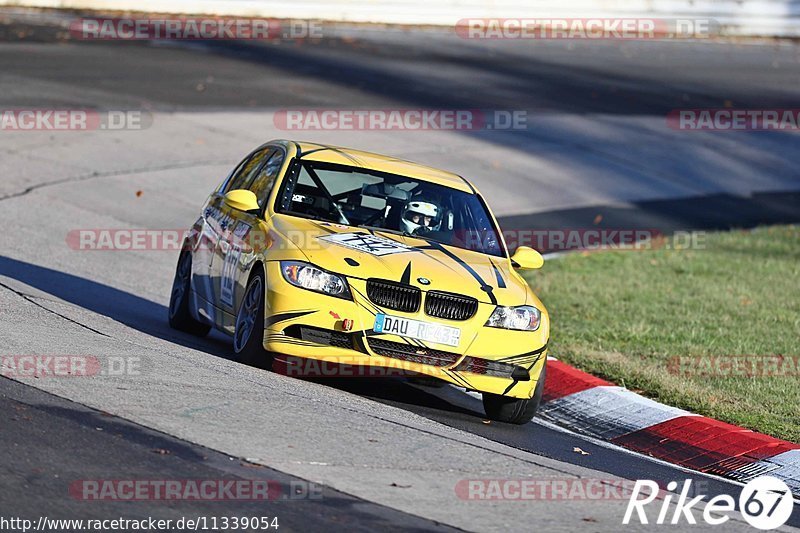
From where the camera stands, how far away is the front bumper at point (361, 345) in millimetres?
8734

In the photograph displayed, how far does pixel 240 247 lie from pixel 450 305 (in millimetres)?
1697

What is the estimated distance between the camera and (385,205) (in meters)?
10.1

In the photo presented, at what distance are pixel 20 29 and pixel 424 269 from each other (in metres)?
20.6

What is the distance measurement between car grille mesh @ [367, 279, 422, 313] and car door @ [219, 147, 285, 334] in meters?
1.05

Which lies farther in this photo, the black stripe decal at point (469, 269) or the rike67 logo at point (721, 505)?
the black stripe decal at point (469, 269)

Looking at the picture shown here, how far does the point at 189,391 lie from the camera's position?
25.7 ft

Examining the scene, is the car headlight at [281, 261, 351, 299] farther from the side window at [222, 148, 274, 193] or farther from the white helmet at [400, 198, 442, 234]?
the side window at [222, 148, 274, 193]

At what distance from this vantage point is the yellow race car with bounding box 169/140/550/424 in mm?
8773

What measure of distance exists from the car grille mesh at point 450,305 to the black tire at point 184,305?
8.61 ft

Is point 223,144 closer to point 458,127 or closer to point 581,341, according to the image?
point 458,127
